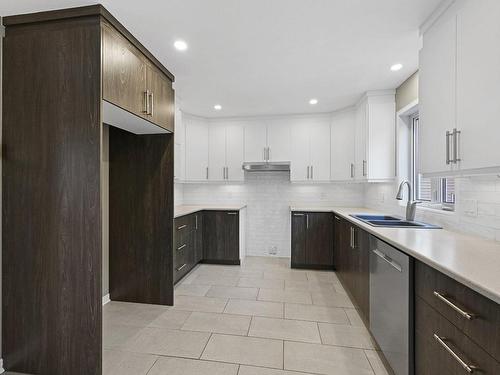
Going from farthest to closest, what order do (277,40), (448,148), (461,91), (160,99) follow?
(160,99)
(277,40)
(448,148)
(461,91)

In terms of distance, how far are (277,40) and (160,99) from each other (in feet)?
4.01

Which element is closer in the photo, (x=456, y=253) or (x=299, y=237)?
(x=456, y=253)

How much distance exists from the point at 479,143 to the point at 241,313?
7.81ft

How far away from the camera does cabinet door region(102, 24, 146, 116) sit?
1756mm

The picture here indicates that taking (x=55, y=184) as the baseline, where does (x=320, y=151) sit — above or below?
above

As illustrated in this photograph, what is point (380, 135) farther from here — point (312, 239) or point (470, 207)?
point (312, 239)

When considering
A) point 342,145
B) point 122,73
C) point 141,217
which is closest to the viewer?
point 122,73

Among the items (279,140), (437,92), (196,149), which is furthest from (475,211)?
(196,149)

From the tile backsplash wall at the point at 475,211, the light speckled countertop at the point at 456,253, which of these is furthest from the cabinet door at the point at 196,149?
the tile backsplash wall at the point at 475,211

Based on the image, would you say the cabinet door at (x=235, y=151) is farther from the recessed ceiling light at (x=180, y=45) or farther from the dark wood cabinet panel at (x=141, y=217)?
the recessed ceiling light at (x=180, y=45)

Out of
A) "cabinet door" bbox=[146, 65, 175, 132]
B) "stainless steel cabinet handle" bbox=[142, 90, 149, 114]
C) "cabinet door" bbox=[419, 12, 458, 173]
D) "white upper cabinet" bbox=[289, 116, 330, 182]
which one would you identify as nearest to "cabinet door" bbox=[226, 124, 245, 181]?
"white upper cabinet" bbox=[289, 116, 330, 182]

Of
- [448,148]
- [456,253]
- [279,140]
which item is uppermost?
[279,140]

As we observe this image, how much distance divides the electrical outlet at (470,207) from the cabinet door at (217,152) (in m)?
3.35

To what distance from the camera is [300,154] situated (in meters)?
4.39
